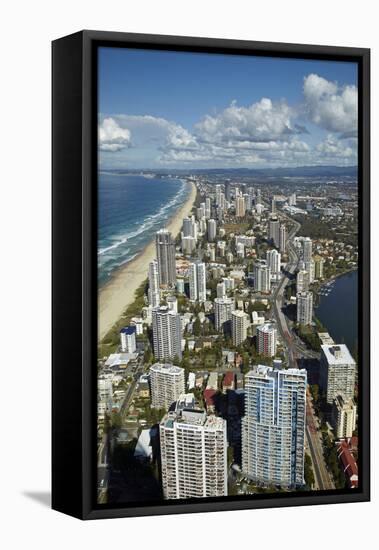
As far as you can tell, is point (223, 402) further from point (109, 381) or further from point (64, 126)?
point (64, 126)

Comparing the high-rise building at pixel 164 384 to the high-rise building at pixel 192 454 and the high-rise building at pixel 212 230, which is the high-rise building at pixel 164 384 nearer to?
the high-rise building at pixel 192 454

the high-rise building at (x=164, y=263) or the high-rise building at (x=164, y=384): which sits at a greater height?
the high-rise building at (x=164, y=263)

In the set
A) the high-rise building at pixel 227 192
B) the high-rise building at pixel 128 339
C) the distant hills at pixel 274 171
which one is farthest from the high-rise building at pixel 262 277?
the high-rise building at pixel 128 339

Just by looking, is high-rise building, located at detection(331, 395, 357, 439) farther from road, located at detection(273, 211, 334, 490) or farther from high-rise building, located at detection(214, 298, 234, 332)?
high-rise building, located at detection(214, 298, 234, 332)

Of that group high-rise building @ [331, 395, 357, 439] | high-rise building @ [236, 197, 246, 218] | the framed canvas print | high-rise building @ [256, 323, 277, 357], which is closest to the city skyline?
the framed canvas print

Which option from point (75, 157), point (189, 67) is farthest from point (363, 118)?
point (75, 157)

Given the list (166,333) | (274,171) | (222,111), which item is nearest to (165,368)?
(166,333)

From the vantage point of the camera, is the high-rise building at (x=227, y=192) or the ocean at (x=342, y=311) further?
the ocean at (x=342, y=311)
